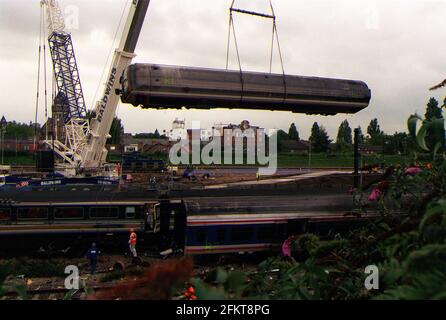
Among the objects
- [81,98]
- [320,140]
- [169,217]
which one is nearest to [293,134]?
[320,140]

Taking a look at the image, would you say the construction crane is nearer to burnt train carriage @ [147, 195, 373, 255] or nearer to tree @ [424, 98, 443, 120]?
burnt train carriage @ [147, 195, 373, 255]

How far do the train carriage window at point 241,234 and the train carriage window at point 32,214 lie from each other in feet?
22.1

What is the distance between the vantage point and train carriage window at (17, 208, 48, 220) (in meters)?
15.1

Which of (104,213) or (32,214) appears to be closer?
(32,214)

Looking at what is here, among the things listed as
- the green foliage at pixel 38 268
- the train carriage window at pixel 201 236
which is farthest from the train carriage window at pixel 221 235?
the green foliage at pixel 38 268

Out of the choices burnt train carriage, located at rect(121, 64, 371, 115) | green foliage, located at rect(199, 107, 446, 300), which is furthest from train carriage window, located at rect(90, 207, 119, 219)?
green foliage, located at rect(199, 107, 446, 300)

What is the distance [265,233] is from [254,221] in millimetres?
560

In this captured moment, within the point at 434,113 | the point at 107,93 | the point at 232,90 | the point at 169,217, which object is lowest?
the point at 169,217

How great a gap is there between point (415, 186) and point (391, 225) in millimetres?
376

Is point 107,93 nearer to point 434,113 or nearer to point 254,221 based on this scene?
point 254,221

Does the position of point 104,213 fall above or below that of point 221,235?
above

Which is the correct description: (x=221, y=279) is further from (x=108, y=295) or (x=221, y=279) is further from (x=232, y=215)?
(x=232, y=215)

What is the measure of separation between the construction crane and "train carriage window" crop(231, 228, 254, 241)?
5914mm

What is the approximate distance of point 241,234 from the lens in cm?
1359
